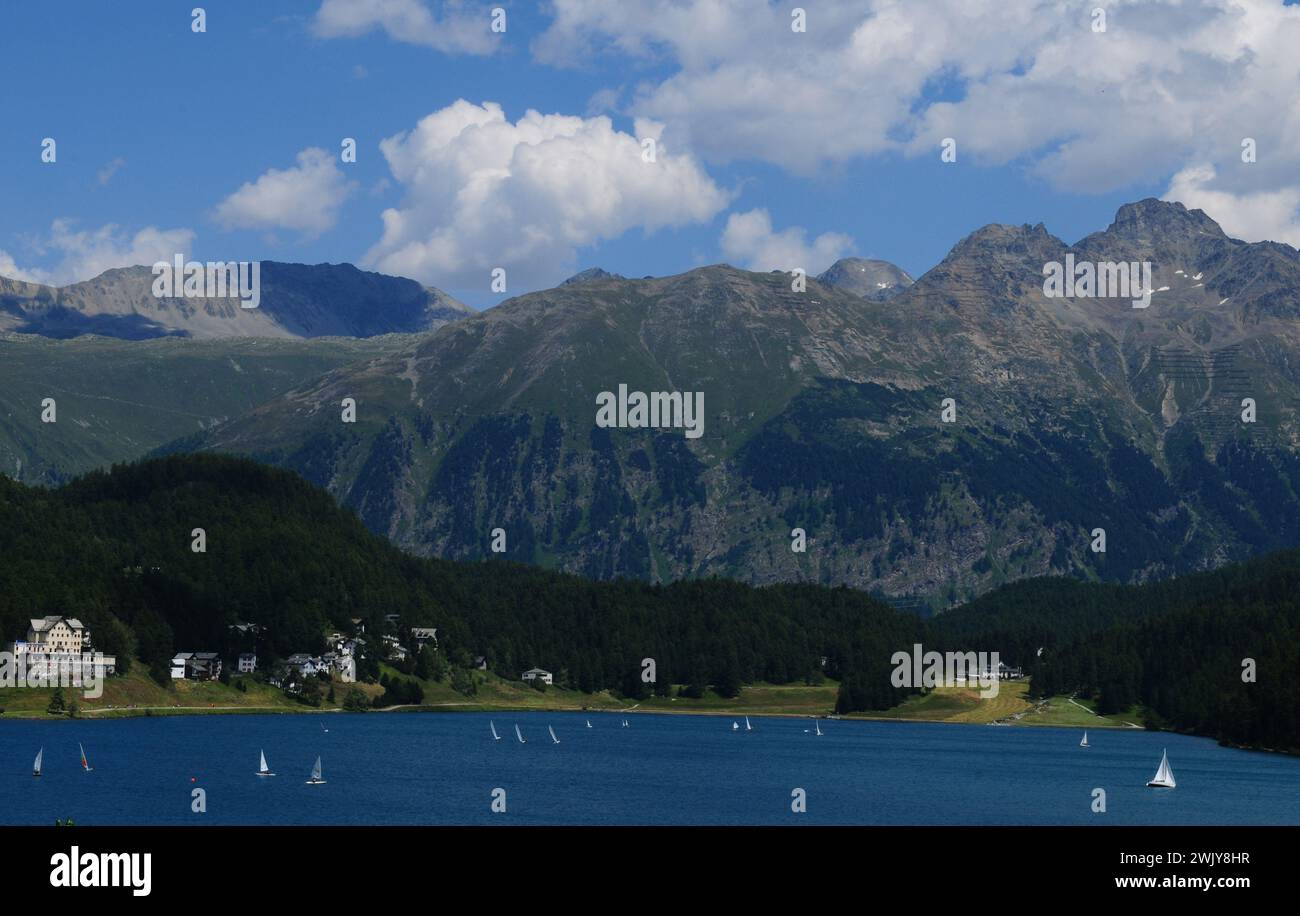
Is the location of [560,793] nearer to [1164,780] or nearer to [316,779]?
[316,779]

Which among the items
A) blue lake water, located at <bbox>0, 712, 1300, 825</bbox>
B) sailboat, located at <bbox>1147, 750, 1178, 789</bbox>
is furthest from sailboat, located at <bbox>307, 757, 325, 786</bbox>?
sailboat, located at <bbox>1147, 750, 1178, 789</bbox>

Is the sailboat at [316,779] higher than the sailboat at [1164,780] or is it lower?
higher

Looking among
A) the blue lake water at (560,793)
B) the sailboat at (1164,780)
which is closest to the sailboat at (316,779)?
the blue lake water at (560,793)

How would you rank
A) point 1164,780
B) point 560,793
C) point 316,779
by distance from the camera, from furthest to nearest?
point 1164,780 < point 316,779 < point 560,793

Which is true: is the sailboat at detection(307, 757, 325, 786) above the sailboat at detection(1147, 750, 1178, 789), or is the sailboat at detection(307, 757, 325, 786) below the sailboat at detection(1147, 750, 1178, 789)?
above

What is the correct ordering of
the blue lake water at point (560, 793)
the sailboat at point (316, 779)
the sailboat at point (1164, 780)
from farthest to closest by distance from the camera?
the sailboat at point (1164, 780)
the sailboat at point (316, 779)
the blue lake water at point (560, 793)

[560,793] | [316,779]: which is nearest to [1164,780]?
[560,793]

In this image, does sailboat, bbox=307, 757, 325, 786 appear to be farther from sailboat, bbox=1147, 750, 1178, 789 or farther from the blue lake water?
sailboat, bbox=1147, 750, 1178, 789

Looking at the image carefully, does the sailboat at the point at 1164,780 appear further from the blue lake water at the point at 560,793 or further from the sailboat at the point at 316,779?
the sailboat at the point at 316,779

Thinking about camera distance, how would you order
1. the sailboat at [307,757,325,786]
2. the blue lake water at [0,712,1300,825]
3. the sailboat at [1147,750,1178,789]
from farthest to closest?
the sailboat at [1147,750,1178,789] < the sailboat at [307,757,325,786] < the blue lake water at [0,712,1300,825]

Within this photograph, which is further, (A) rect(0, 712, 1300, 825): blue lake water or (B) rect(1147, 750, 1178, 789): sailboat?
(B) rect(1147, 750, 1178, 789): sailboat
